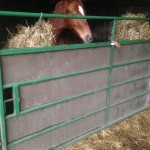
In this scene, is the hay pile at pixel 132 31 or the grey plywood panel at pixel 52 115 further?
the hay pile at pixel 132 31

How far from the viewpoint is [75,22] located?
3201 mm

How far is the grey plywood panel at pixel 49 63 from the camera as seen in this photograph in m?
2.35

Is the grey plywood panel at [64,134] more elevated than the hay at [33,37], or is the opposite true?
the hay at [33,37]

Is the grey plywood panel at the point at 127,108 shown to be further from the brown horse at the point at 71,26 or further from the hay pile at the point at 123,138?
the brown horse at the point at 71,26

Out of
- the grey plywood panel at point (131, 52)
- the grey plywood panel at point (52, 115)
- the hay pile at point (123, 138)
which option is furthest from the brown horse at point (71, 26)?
the hay pile at point (123, 138)

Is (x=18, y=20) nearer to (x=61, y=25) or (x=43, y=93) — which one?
(x=61, y=25)

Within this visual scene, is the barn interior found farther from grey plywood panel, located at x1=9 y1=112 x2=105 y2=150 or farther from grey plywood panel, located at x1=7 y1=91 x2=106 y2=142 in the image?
grey plywood panel, located at x1=9 y1=112 x2=105 y2=150

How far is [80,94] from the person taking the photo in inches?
125

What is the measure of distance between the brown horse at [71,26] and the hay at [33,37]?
19.4 inches

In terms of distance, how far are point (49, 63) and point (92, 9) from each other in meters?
4.69

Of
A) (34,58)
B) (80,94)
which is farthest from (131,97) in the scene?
(34,58)

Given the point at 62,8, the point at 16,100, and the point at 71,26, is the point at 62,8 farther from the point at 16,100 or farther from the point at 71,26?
the point at 16,100

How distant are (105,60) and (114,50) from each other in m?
0.23

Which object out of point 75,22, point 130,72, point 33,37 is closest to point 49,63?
point 33,37
